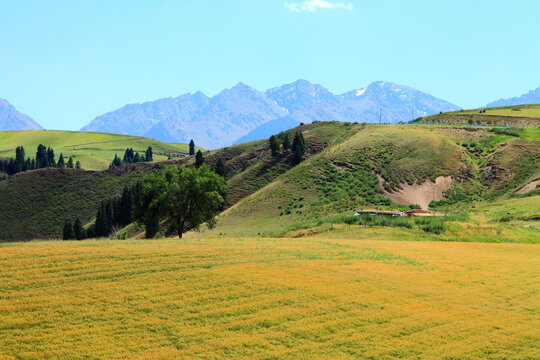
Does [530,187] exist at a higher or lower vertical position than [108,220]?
higher

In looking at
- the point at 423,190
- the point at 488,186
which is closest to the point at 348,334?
the point at 423,190

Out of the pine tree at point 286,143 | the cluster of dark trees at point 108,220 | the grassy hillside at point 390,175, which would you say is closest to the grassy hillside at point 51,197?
the cluster of dark trees at point 108,220

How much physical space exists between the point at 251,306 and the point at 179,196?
44690 millimetres

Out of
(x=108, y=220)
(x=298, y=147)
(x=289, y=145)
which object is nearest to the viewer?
(x=108, y=220)

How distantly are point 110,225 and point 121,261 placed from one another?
349ft

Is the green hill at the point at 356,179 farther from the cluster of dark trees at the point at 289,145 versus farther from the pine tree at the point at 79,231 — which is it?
the pine tree at the point at 79,231

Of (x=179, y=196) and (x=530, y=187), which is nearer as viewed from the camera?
(x=179, y=196)

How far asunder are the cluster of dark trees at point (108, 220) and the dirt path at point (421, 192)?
67465 millimetres

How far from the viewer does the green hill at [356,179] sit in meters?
92.1

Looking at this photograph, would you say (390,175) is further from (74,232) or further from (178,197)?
(74,232)

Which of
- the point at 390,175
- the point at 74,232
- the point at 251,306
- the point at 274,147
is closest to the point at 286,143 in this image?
the point at 274,147

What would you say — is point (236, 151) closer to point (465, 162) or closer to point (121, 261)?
point (465, 162)

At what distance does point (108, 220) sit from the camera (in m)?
131

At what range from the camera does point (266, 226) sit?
3248 inches
